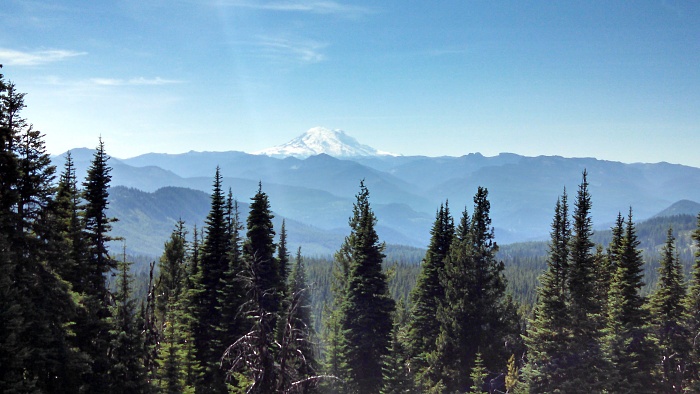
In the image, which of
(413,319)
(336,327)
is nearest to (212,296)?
(336,327)

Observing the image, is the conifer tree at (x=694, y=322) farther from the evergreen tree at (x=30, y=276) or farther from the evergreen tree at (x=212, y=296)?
the evergreen tree at (x=30, y=276)

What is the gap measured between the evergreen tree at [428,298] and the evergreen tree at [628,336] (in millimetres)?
12659

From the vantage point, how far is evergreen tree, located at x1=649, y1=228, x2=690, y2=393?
3938 cm

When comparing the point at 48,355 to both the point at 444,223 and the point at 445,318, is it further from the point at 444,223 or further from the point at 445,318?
the point at 444,223

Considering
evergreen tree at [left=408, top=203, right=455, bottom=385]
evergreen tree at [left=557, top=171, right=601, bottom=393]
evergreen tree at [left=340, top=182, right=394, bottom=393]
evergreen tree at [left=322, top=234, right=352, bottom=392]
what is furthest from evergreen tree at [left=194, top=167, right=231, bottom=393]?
evergreen tree at [left=557, top=171, right=601, bottom=393]

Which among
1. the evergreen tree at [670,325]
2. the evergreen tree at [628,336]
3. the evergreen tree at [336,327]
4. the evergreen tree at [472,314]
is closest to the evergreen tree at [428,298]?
the evergreen tree at [472,314]

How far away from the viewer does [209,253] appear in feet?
122

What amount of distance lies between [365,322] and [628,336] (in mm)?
18718

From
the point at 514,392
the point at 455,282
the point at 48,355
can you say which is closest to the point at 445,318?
A: the point at 455,282

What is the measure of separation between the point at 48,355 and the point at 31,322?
246cm

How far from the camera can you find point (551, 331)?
35625 mm

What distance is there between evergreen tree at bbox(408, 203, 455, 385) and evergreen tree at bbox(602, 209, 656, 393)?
41.5 feet

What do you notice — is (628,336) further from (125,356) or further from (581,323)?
(125,356)

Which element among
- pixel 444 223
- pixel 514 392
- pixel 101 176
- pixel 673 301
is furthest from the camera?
pixel 444 223
